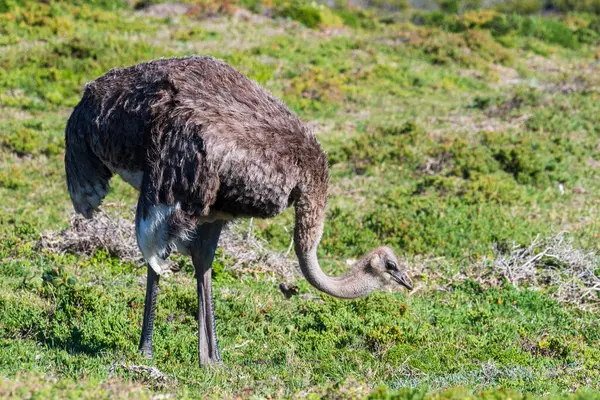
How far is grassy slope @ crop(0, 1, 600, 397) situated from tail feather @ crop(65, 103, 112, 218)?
32.2 inches

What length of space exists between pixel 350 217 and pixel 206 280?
3.23 meters

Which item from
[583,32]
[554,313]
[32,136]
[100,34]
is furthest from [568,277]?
[583,32]

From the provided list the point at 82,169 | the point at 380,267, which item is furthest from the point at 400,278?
the point at 82,169

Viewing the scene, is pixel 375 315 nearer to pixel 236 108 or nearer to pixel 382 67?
pixel 236 108

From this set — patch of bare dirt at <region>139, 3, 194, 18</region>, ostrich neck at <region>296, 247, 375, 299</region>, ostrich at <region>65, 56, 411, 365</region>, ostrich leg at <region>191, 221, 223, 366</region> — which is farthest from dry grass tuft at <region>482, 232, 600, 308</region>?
patch of bare dirt at <region>139, 3, 194, 18</region>

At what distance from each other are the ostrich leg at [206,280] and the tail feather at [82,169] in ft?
2.40

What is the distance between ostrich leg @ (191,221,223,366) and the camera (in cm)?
518

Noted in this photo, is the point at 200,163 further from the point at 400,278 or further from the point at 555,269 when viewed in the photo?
the point at 555,269

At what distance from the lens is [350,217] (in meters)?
8.27

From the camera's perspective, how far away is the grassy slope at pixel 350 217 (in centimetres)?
503

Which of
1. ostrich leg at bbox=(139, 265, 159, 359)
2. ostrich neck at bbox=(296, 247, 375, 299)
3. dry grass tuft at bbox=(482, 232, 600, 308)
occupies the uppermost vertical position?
ostrich neck at bbox=(296, 247, 375, 299)

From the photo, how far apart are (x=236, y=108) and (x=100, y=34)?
11422mm

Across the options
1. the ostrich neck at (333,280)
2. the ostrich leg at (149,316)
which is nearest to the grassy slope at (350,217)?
the ostrich leg at (149,316)

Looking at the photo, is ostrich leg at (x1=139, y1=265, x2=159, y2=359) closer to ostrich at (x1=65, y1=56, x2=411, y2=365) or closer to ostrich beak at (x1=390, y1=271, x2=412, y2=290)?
ostrich at (x1=65, y1=56, x2=411, y2=365)
